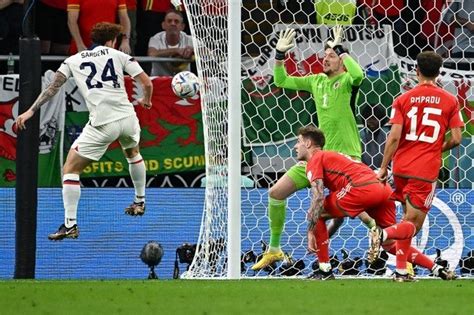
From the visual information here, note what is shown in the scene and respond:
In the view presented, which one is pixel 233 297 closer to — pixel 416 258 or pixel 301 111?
pixel 416 258

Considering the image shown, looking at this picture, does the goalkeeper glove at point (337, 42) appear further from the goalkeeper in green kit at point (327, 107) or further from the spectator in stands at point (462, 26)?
the spectator in stands at point (462, 26)

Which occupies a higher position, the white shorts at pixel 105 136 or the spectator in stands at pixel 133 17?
the spectator in stands at pixel 133 17

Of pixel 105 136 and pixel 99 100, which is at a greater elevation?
pixel 99 100

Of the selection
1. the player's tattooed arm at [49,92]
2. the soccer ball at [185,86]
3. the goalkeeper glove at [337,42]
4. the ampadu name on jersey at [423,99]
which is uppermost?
the goalkeeper glove at [337,42]

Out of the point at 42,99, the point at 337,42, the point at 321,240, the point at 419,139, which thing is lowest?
the point at 321,240

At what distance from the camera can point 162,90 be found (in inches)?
579

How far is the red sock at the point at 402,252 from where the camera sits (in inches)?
455

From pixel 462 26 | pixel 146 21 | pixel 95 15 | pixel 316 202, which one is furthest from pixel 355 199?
pixel 146 21

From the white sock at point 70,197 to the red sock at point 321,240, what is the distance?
239 cm

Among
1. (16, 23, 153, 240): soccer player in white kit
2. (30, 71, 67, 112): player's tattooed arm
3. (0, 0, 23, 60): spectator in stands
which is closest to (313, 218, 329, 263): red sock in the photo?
(16, 23, 153, 240): soccer player in white kit

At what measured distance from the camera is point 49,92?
40.8 ft

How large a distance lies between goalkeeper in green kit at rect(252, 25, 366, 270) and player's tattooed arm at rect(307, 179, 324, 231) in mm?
1167

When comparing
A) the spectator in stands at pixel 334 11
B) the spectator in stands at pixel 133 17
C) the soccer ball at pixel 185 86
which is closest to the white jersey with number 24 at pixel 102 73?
the soccer ball at pixel 185 86

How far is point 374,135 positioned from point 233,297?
5.47 m
